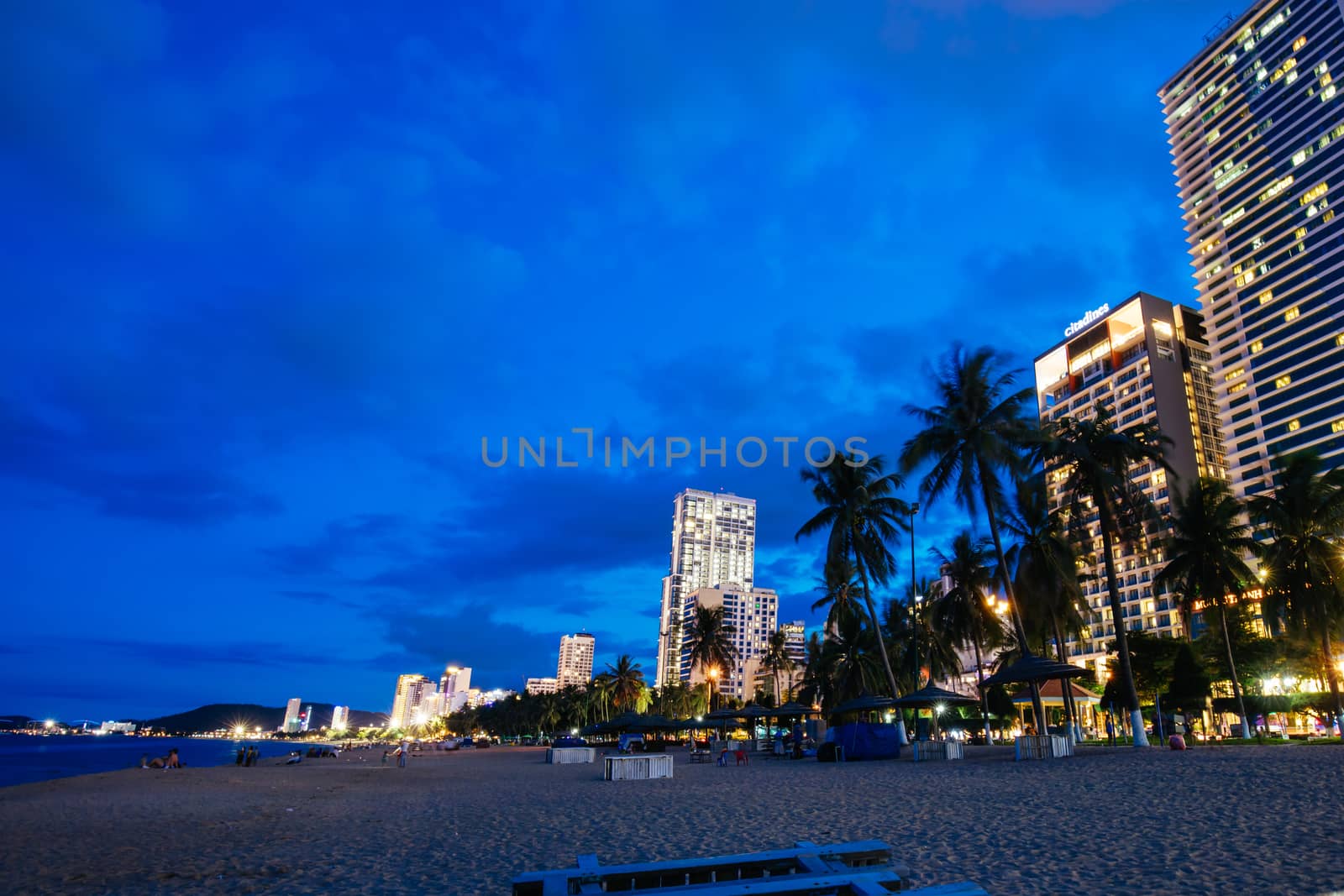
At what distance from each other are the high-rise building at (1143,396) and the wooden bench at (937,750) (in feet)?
330

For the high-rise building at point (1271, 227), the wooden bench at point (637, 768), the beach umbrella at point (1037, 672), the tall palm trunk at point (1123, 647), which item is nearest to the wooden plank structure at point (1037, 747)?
the beach umbrella at point (1037, 672)

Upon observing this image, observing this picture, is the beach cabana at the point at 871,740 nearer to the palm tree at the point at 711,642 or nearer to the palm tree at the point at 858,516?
the palm tree at the point at 858,516

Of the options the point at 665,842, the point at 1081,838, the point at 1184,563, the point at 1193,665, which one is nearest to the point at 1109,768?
the point at 1081,838

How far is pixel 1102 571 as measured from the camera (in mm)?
120750

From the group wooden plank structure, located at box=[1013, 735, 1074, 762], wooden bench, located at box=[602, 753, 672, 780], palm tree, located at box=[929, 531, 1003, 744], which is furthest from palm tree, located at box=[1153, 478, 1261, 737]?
wooden bench, located at box=[602, 753, 672, 780]

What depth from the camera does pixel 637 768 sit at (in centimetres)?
2434

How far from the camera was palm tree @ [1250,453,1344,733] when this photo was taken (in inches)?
1318

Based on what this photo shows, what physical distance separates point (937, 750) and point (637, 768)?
11495 mm

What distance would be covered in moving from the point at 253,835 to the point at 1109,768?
63.2ft

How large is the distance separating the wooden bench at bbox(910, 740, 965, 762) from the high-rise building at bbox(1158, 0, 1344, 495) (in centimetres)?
10150

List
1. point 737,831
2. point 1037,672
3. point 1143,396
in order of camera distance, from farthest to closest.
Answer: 1. point 1143,396
2. point 1037,672
3. point 737,831

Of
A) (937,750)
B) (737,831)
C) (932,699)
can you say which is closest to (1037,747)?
(937,750)

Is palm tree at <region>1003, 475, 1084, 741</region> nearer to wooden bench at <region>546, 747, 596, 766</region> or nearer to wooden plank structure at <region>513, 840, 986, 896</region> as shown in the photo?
wooden bench at <region>546, 747, 596, 766</region>

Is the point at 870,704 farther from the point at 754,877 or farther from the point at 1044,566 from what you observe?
the point at 754,877
